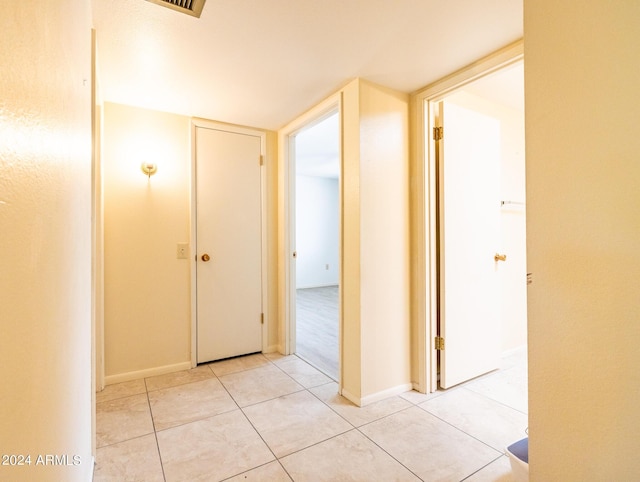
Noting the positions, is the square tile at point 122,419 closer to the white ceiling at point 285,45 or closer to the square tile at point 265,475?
the square tile at point 265,475

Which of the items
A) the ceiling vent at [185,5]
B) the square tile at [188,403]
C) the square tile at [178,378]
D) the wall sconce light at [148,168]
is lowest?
the square tile at [178,378]

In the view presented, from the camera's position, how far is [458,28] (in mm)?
1485

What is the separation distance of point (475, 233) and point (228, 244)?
219 cm

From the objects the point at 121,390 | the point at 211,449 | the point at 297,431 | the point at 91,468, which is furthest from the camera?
the point at 121,390

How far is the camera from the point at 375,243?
203 centimetres

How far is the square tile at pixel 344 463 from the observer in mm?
1352

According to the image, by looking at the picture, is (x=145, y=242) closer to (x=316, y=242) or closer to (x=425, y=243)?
(x=425, y=243)

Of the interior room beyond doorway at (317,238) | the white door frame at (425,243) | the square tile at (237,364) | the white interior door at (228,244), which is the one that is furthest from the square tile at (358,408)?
the white interior door at (228,244)

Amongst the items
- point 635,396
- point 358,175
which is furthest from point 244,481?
point 358,175

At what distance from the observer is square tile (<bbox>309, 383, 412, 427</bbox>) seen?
1.81 m

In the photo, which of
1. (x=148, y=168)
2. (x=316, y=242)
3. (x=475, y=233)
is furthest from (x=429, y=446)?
(x=316, y=242)

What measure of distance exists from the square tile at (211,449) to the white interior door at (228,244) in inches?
38.8

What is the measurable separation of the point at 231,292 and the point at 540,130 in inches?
101

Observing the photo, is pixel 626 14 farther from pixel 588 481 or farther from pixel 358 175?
pixel 358 175
